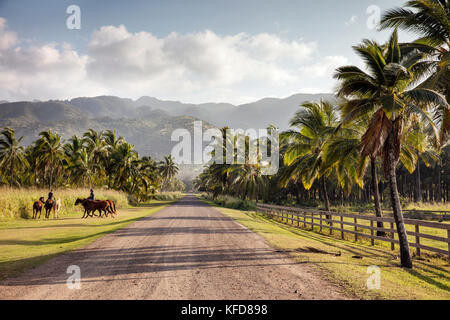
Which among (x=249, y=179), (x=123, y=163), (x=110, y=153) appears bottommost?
(x=249, y=179)

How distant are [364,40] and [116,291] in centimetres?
1246

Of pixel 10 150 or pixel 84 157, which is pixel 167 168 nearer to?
pixel 84 157

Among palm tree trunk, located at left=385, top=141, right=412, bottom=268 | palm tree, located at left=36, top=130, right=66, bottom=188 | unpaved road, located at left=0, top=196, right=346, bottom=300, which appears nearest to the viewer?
unpaved road, located at left=0, top=196, right=346, bottom=300

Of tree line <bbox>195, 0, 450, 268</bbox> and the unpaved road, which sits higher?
tree line <bbox>195, 0, 450, 268</bbox>

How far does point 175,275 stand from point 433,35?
596 inches

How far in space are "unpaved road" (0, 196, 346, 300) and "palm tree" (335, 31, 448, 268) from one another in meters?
5.22

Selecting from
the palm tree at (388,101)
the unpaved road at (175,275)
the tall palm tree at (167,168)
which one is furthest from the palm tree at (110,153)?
the tall palm tree at (167,168)

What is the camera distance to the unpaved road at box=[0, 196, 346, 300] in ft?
16.5

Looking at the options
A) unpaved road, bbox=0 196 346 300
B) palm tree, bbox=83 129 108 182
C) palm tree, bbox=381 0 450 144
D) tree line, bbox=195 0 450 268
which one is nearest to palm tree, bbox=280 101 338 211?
tree line, bbox=195 0 450 268

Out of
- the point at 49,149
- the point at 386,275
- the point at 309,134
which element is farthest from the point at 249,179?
the point at 386,275

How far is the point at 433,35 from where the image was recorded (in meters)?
11.9

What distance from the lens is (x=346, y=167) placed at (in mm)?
19484

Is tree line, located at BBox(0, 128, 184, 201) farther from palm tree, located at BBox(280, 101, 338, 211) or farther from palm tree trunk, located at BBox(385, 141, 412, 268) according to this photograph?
palm tree trunk, located at BBox(385, 141, 412, 268)

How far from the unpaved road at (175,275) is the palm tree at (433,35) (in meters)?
10.6
